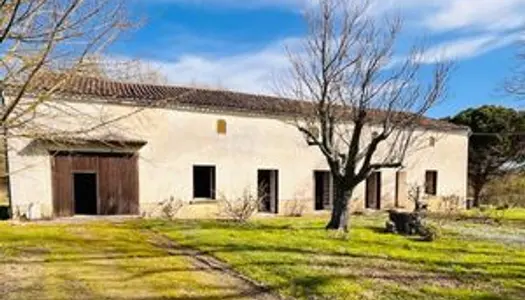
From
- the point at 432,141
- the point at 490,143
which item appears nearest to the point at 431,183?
the point at 432,141

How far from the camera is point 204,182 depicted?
22234mm

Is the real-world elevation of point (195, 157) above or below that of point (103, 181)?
above

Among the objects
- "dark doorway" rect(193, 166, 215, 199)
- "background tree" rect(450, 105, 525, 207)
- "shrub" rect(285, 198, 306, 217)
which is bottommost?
"shrub" rect(285, 198, 306, 217)

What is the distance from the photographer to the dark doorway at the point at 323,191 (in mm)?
26188

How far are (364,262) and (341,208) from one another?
18.4ft

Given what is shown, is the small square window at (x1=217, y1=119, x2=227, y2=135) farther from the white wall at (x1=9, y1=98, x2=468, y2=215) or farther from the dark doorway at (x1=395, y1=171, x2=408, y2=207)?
the dark doorway at (x1=395, y1=171, x2=408, y2=207)

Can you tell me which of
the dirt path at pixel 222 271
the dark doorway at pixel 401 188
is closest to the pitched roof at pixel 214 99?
the dirt path at pixel 222 271

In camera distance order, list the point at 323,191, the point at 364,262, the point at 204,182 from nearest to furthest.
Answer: the point at 364,262 → the point at 204,182 → the point at 323,191

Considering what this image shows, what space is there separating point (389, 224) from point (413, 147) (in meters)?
13.1

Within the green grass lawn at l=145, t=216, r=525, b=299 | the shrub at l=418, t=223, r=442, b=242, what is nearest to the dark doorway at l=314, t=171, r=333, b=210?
the shrub at l=418, t=223, r=442, b=242

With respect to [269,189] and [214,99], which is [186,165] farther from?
[269,189]

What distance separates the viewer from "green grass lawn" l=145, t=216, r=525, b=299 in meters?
7.93

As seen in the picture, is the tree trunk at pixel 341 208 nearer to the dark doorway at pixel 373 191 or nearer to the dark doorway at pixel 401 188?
the dark doorway at pixel 373 191

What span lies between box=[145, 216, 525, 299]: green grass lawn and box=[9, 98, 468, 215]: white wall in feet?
15.9
